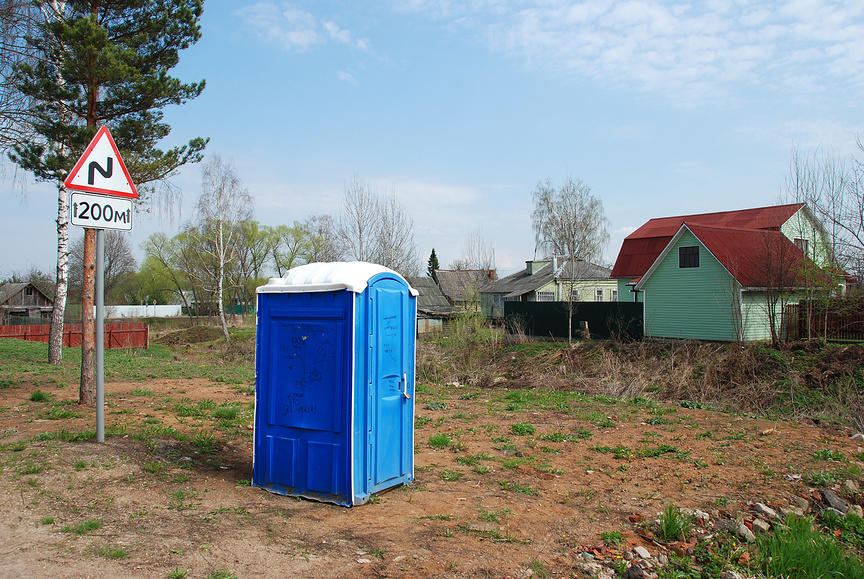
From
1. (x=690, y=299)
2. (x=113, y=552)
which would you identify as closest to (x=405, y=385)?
(x=113, y=552)

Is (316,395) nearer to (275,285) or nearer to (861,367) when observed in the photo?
(275,285)

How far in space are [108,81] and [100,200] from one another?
4.04 metres

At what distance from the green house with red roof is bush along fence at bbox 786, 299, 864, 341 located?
503 mm

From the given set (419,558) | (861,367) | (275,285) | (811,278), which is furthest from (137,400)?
(811,278)

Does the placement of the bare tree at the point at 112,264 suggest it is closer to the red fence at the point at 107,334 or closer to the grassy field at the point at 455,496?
the red fence at the point at 107,334

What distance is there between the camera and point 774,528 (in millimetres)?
5430

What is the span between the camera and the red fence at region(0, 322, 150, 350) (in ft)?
105

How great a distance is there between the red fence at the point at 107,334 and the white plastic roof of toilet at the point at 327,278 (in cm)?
3004

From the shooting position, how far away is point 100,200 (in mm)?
6375

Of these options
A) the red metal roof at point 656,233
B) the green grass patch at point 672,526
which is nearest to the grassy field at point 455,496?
the green grass patch at point 672,526

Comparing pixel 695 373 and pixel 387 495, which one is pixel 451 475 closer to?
pixel 387 495

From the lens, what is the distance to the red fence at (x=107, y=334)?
32.1 m

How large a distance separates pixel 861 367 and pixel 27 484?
783 inches

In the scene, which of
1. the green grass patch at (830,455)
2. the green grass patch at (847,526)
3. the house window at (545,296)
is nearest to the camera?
the green grass patch at (847,526)
